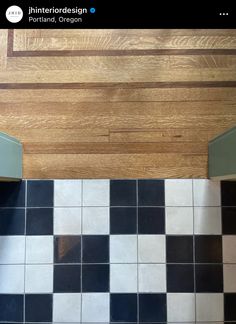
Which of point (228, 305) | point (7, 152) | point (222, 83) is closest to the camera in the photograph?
point (7, 152)

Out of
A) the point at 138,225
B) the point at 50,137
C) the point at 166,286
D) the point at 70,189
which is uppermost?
the point at 50,137

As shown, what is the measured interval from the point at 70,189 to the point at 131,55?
0.89 metres

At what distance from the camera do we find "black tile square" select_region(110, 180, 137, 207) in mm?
1822

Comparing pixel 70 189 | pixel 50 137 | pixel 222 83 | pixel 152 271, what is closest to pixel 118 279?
pixel 152 271

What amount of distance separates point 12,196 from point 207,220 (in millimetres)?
1142

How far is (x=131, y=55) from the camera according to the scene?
75.5 inches

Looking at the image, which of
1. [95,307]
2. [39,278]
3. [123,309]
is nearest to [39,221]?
[39,278]

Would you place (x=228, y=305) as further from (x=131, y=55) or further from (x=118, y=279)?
(x=131, y=55)

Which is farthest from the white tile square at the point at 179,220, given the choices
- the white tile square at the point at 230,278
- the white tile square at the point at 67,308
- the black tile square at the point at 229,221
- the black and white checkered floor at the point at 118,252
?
the white tile square at the point at 67,308

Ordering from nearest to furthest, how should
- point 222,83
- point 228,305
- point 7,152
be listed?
point 7,152 → point 228,305 → point 222,83

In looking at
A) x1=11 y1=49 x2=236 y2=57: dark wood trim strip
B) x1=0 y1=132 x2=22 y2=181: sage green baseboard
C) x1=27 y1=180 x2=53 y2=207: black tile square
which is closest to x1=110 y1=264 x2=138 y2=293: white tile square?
x1=27 y1=180 x2=53 y2=207: black tile square

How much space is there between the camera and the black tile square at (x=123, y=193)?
5.98 feet

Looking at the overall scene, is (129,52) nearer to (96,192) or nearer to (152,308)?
(96,192)
